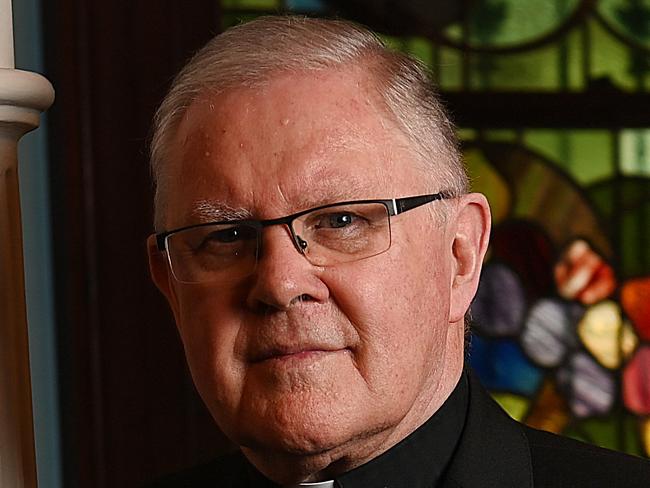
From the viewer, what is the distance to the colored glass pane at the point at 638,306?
10.8ft

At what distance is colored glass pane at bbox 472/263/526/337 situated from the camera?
3266 mm

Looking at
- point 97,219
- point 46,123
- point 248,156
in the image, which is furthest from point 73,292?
point 248,156

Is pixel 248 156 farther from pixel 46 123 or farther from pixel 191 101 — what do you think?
pixel 46 123

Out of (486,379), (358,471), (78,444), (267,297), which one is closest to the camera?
(267,297)

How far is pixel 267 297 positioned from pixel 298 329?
0.18 ft

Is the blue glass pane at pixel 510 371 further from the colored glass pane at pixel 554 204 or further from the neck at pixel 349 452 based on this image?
the neck at pixel 349 452

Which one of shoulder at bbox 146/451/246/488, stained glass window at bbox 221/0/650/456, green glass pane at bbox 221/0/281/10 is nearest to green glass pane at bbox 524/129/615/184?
stained glass window at bbox 221/0/650/456

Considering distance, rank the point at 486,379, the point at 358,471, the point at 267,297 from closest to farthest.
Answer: the point at 267,297, the point at 358,471, the point at 486,379

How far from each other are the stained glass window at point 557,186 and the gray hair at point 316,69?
148cm

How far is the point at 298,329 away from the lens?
1.56 m

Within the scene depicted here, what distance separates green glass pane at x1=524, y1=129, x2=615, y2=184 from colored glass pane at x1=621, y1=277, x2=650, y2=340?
0.28 metres

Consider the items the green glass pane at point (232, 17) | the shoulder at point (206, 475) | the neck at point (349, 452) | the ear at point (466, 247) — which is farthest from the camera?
the green glass pane at point (232, 17)

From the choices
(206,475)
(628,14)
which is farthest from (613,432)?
(206,475)

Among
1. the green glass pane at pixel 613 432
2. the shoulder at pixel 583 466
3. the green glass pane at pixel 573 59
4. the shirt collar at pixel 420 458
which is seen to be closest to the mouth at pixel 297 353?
the shirt collar at pixel 420 458
